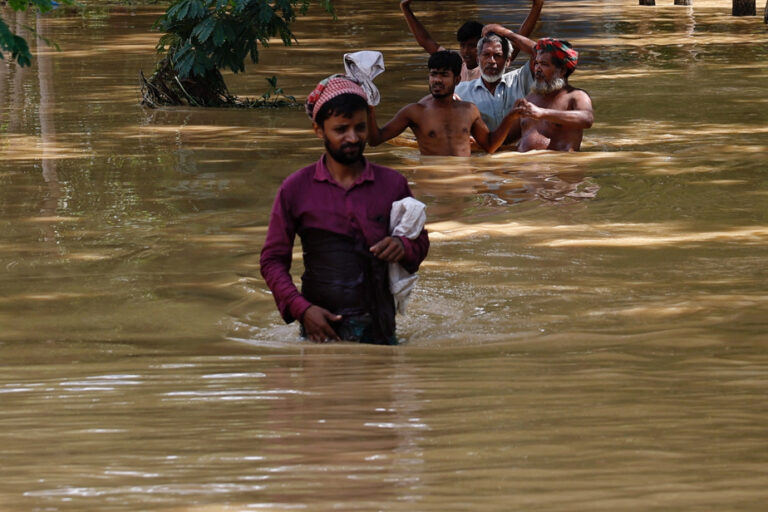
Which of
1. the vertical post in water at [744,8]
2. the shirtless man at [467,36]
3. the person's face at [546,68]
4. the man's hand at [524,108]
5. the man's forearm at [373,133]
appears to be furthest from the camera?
the vertical post in water at [744,8]

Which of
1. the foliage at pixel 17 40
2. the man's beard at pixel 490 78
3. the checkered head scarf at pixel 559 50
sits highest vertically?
the foliage at pixel 17 40

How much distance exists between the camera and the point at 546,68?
970 cm

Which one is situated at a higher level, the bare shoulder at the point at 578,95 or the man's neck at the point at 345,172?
the man's neck at the point at 345,172

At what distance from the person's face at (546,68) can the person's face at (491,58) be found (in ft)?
3.13

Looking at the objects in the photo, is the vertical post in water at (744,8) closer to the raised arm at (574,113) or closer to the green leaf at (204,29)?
the green leaf at (204,29)

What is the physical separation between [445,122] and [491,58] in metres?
1.16

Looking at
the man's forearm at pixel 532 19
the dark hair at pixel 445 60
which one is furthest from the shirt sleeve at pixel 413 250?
the man's forearm at pixel 532 19

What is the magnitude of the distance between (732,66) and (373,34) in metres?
7.35

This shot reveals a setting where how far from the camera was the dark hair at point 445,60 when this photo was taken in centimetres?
864

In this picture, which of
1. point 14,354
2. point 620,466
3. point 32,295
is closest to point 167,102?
point 32,295

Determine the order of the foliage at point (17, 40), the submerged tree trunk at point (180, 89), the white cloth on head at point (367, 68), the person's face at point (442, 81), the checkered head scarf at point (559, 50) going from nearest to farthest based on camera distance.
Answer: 1. the foliage at point (17, 40)
2. the white cloth on head at point (367, 68)
3. the person's face at point (442, 81)
4. the checkered head scarf at point (559, 50)
5. the submerged tree trunk at point (180, 89)

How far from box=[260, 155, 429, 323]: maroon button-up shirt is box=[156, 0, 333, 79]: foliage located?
768 centimetres

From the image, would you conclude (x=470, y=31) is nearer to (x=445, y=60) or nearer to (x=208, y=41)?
(x=445, y=60)

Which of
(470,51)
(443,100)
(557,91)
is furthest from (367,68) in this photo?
(470,51)
